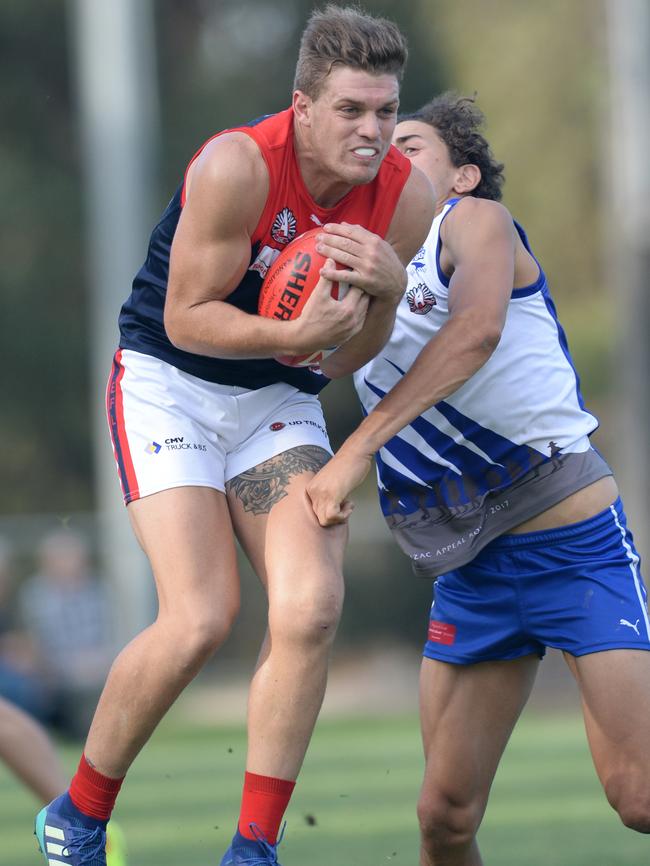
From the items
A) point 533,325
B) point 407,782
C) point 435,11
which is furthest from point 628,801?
point 435,11

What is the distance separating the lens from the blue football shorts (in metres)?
4.89

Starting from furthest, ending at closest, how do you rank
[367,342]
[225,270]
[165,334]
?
[165,334]
[367,342]
[225,270]

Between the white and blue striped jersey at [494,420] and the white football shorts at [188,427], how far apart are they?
399 mm

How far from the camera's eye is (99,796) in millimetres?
4895

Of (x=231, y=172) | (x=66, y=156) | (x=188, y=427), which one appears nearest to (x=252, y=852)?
(x=188, y=427)

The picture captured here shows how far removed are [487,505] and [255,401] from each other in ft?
2.87

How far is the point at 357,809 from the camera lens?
337 inches

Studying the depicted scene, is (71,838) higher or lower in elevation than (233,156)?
lower

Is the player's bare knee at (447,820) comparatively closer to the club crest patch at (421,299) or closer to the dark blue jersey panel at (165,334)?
the dark blue jersey panel at (165,334)

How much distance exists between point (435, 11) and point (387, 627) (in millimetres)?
17458

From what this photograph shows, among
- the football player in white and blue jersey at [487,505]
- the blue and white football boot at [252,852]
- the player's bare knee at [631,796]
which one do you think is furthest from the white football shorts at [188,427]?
the player's bare knee at [631,796]

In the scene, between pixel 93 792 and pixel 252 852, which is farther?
pixel 93 792

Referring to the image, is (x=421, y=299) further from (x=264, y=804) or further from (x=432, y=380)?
(x=264, y=804)

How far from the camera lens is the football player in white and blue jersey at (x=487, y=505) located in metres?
4.88
